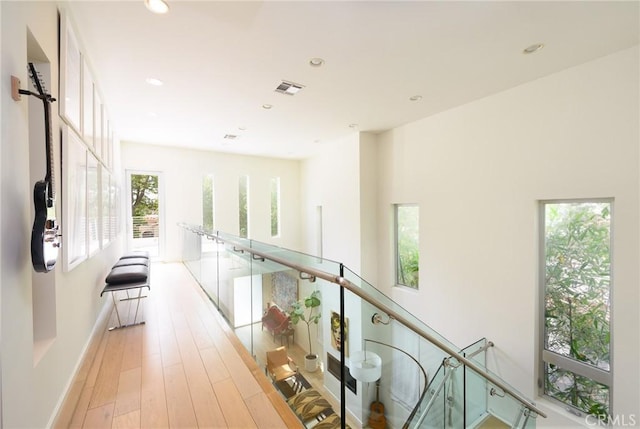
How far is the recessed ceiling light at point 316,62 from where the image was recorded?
2.98m

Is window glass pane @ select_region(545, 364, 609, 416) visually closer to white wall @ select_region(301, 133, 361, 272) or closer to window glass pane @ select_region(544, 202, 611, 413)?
window glass pane @ select_region(544, 202, 611, 413)

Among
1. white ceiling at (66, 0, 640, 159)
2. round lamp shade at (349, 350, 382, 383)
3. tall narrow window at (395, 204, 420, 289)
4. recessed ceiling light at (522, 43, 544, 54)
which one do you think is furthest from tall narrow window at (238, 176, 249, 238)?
recessed ceiling light at (522, 43, 544, 54)

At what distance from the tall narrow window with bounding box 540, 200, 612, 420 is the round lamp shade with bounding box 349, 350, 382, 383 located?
9.41 feet

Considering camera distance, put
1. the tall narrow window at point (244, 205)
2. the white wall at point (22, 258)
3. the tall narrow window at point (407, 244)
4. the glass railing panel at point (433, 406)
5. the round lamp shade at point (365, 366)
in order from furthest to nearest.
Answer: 1. the tall narrow window at point (244, 205)
2. the tall narrow window at point (407, 244)
3. the glass railing panel at point (433, 406)
4. the round lamp shade at point (365, 366)
5. the white wall at point (22, 258)

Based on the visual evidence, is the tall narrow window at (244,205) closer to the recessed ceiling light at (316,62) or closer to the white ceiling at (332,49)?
the white ceiling at (332,49)

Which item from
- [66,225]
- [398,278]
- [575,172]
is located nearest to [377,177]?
[398,278]

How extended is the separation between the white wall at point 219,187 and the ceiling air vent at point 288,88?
4482mm

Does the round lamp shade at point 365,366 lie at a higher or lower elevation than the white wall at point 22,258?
lower

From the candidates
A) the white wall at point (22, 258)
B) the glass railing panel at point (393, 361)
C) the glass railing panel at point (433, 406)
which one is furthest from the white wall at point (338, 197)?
the white wall at point (22, 258)

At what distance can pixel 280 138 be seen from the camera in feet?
20.4

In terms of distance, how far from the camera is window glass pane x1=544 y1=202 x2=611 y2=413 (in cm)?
316

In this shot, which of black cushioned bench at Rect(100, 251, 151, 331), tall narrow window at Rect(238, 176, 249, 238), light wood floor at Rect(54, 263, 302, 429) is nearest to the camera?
light wood floor at Rect(54, 263, 302, 429)

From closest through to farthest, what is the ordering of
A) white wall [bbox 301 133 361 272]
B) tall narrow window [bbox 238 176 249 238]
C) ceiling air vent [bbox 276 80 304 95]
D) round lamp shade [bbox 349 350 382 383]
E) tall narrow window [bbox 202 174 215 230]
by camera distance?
round lamp shade [bbox 349 350 382 383]
ceiling air vent [bbox 276 80 304 95]
white wall [bbox 301 133 361 272]
tall narrow window [bbox 202 174 215 230]
tall narrow window [bbox 238 176 249 238]

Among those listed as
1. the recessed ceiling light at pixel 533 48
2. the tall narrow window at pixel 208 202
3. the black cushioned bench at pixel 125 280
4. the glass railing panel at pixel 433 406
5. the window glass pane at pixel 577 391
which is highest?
the recessed ceiling light at pixel 533 48
